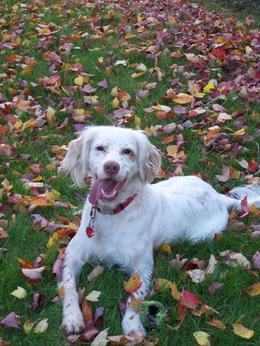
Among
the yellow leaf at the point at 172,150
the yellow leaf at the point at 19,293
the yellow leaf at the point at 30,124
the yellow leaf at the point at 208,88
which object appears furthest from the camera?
the yellow leaf at the point at 208,88

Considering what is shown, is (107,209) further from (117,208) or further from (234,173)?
(234,173)

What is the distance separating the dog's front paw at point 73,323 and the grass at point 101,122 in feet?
0.17

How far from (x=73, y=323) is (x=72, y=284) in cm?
38

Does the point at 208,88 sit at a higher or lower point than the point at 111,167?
lower

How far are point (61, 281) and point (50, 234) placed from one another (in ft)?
2.46

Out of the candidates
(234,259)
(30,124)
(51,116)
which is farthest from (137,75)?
(234,259)

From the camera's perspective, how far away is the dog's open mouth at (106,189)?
400 cm

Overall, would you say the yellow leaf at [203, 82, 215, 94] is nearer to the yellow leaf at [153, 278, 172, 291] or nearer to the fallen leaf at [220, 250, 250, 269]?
the fallen leaf at [220, 250, 250, 269]

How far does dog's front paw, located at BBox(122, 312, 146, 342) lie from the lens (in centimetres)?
353

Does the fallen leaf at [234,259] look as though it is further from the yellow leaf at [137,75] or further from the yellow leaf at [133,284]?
the yellow leaf at [137,75]

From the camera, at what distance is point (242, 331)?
3.61m

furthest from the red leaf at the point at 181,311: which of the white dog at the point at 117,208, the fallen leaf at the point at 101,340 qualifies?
the fallen leaf at the point at 101,340

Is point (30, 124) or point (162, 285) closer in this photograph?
point (162, 285)

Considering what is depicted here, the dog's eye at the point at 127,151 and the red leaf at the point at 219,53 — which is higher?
the dog's eye at the point at 127,151
